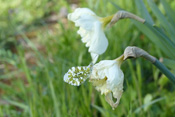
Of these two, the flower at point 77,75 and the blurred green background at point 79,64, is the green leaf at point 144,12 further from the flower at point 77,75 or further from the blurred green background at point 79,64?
the flower at point 77,75

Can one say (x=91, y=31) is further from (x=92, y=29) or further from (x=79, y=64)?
(x=79, y=64)

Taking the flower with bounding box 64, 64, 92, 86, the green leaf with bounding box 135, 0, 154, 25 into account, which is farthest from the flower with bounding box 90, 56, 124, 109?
the green leaf with bounding box 135, 0, 154, 25

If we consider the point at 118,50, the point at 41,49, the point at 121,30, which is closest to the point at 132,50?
the point at 118,50

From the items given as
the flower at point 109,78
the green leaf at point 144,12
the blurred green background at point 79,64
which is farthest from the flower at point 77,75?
the green leaf at point 144,12

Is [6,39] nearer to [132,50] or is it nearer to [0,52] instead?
[0,52]

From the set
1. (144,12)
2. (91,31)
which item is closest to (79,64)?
(144,12)

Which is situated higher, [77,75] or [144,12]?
[144,12]

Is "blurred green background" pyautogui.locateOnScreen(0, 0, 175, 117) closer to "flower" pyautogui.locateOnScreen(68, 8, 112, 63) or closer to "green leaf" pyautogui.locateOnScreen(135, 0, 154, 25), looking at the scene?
"green leaf" pyautogui.locateOnScreen(135, 0, 154, 25)
